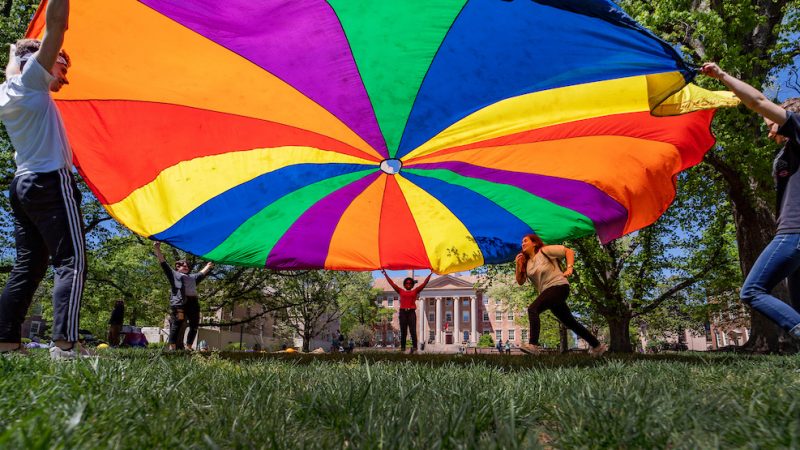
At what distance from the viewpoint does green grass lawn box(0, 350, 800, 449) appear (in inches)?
49.3

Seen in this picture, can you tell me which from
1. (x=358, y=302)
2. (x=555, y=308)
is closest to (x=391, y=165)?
(x=555, y=308)

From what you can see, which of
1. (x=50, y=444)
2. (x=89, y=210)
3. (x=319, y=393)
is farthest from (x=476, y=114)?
(x=89, y=210)

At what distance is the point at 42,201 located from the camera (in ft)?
10.1

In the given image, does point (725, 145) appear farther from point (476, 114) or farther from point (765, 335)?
point (476, 114)

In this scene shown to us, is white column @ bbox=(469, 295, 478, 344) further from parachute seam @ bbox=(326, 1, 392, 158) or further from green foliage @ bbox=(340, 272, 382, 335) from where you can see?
parachute seam @ bbox=(326, 1, 392, 158)

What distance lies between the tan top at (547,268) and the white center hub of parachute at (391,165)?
90.3 inches

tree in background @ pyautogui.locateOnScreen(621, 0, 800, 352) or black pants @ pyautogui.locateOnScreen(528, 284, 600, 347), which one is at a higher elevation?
tree in background @ pyautogui.locateOnScreen(621, 0, 800, 352)

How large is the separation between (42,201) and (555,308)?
557 centimetres

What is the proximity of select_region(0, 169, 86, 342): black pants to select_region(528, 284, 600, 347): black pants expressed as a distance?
4.97 metres

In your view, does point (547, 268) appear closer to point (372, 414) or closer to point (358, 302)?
point (372, 414)

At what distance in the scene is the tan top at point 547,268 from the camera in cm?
607

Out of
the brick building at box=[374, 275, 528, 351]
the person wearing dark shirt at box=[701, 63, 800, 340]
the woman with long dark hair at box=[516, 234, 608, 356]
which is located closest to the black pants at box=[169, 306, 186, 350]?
the woman with long dark hair at box=[516, 234, 608, 356]

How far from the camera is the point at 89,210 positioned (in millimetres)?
15391

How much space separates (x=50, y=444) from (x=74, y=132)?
16.3 feet
